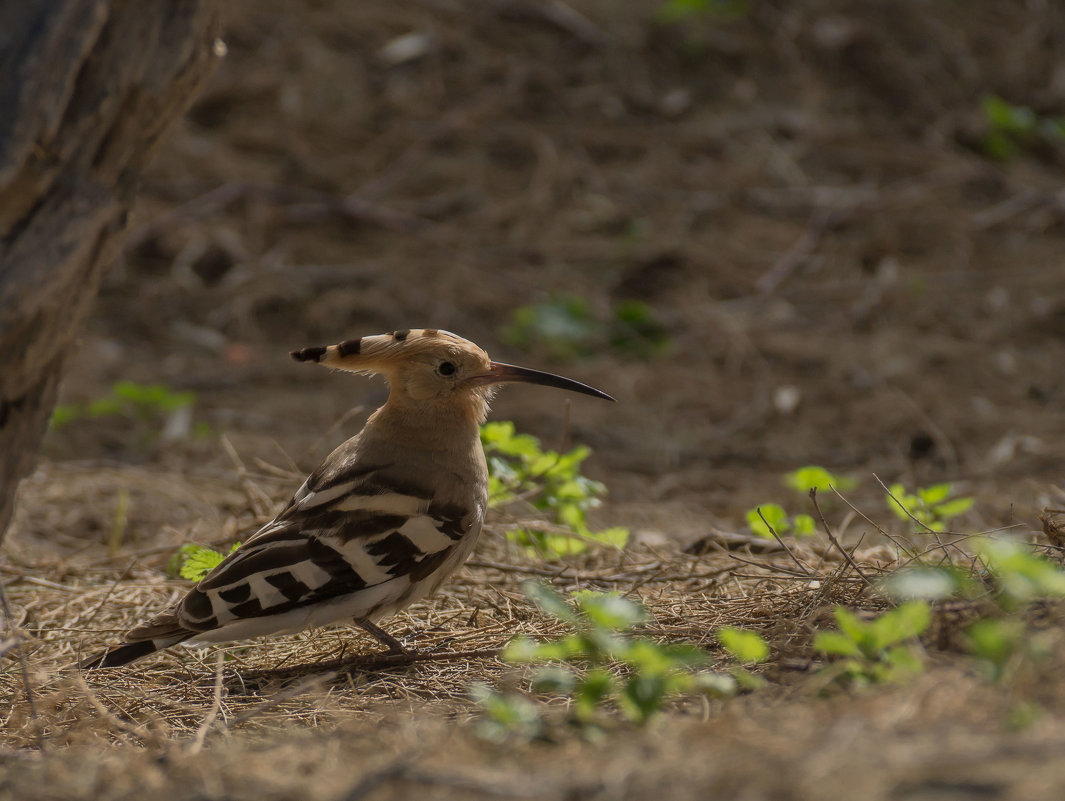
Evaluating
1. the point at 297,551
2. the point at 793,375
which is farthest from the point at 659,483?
the point at 297,551

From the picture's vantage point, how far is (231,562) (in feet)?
8.84

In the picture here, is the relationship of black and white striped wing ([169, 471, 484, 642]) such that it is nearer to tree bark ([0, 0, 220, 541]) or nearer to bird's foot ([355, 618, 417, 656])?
bird's foot ([355, 618, 417, 656])

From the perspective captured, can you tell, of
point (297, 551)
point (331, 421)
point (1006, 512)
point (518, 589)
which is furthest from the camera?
point (331, 421)

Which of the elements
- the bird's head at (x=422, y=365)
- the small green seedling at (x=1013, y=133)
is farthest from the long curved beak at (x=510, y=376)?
the small green seedling at (x=1013, y=133)

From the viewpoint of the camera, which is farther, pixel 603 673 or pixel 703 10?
pixel 703 10

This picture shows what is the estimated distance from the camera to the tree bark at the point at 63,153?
7.66 feet

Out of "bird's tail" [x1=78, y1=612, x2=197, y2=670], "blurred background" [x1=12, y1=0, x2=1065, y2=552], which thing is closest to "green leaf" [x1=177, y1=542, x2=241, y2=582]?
"bird's tail" [x1=78, y1=612, x2=197, y2=670]

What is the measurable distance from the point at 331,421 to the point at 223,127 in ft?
10.8

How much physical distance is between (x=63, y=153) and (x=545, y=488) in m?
1.67

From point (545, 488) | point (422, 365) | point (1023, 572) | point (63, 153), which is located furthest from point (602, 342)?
point (1023, 572)

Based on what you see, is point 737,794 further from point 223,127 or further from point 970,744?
point 223,127

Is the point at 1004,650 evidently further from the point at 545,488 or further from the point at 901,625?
the point at 545,488

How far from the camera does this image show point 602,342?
5.96 meters

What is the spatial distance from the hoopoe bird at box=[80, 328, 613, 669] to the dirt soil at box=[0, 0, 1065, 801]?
17cm
